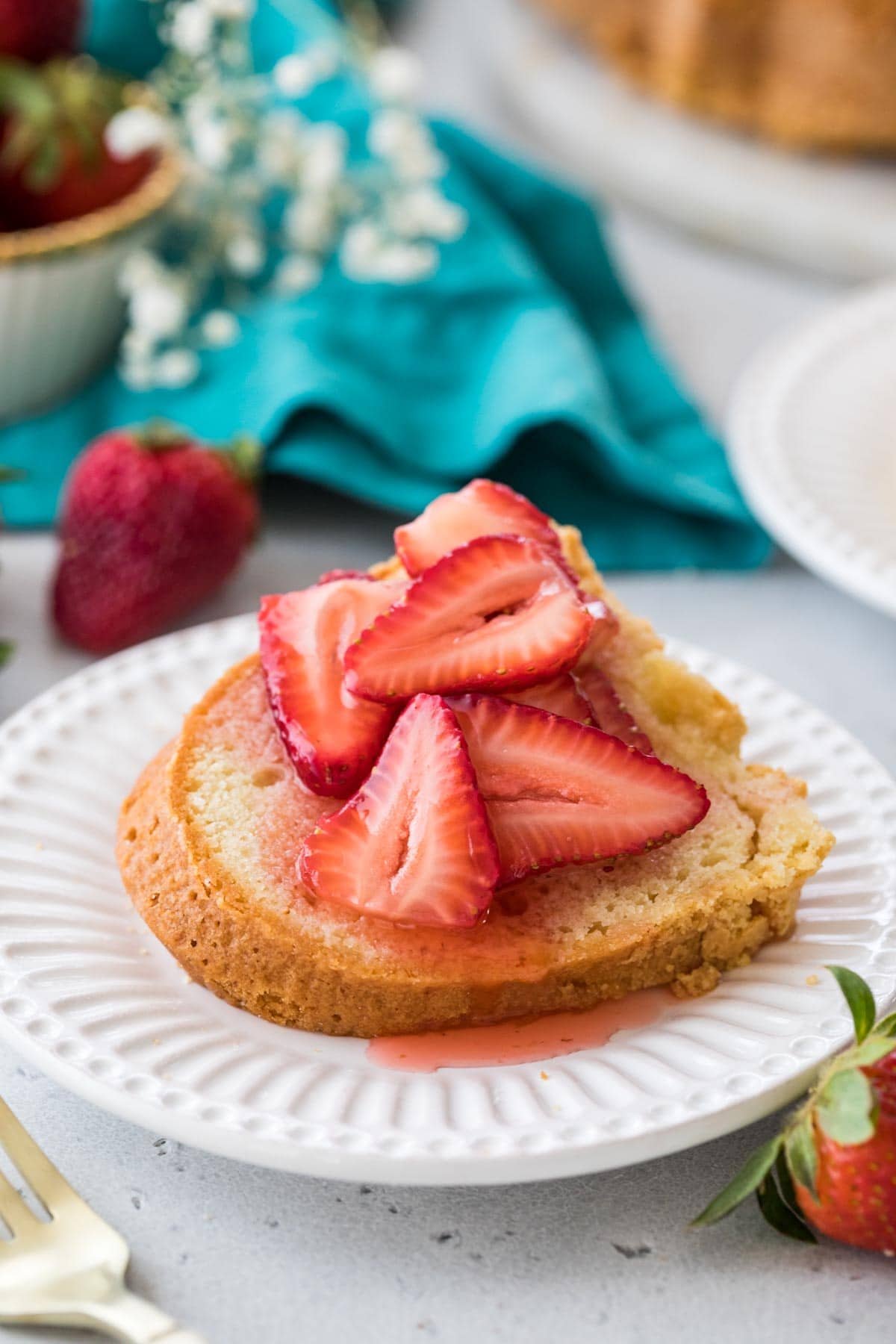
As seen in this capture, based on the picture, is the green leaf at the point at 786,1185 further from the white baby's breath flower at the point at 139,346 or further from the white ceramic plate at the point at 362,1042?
the white baby's breath flower at the point at 139,346

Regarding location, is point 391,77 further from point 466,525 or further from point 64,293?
point 466,525

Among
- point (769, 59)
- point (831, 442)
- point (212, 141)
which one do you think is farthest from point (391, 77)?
point (831, 442)

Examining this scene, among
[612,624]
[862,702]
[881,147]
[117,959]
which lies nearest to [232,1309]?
[117,959]

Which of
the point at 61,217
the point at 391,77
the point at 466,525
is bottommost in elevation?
the point at 61,217

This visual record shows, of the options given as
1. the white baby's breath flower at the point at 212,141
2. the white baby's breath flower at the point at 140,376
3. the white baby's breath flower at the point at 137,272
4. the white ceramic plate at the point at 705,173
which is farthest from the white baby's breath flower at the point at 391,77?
the white ceramic plate at the point at 705,173

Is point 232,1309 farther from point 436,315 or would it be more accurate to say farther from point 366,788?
point 436,315

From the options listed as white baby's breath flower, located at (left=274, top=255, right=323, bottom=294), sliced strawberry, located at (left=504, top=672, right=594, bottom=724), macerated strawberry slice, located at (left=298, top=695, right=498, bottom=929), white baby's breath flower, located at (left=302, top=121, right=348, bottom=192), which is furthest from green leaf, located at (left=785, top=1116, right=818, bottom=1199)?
white baby's breath flower, located at (left=302, top=121, right=348, bottom=192)
